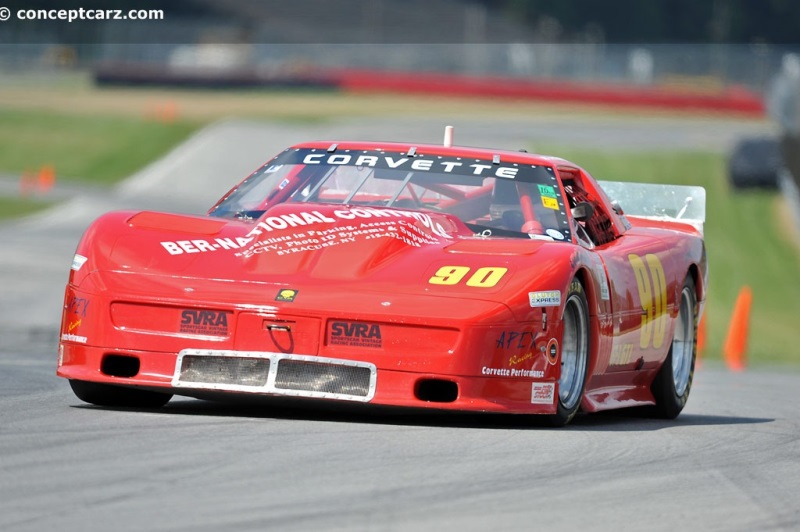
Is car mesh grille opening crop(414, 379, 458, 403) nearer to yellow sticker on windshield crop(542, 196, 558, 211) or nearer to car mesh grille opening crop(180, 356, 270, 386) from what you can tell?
car mesh grille opening crop(180, 356, 270, 386)

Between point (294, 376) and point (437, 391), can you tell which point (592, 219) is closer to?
point (437, 391)

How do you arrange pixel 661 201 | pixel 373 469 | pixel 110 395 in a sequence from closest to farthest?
pixel 373 469 < pixel 110 395 < pixel 661 201

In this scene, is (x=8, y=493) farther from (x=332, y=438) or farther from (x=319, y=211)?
(x=319, y=211)

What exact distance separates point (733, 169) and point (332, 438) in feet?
87.6

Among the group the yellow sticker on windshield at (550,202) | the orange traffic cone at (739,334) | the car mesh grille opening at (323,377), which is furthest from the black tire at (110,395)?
the orange traffic cone at (739,334)

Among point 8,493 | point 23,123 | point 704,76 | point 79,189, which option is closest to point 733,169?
point 79,189

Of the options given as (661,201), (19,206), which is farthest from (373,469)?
(19,206)

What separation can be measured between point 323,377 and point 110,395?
1.10 meters

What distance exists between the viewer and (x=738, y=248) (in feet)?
88.8

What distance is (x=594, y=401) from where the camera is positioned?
7.47 meters

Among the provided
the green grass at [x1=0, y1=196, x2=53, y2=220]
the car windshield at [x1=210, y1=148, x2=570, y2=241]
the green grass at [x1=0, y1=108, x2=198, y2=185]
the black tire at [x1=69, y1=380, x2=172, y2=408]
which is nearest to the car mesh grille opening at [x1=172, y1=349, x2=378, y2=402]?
the black tire at [x1=69, y1=380, x2=172, y2=408]

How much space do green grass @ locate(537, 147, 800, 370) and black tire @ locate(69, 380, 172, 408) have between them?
1232 cm

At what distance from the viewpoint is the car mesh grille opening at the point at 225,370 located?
21.0ft

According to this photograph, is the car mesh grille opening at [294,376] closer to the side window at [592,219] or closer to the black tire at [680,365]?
the side window at [592,219]
